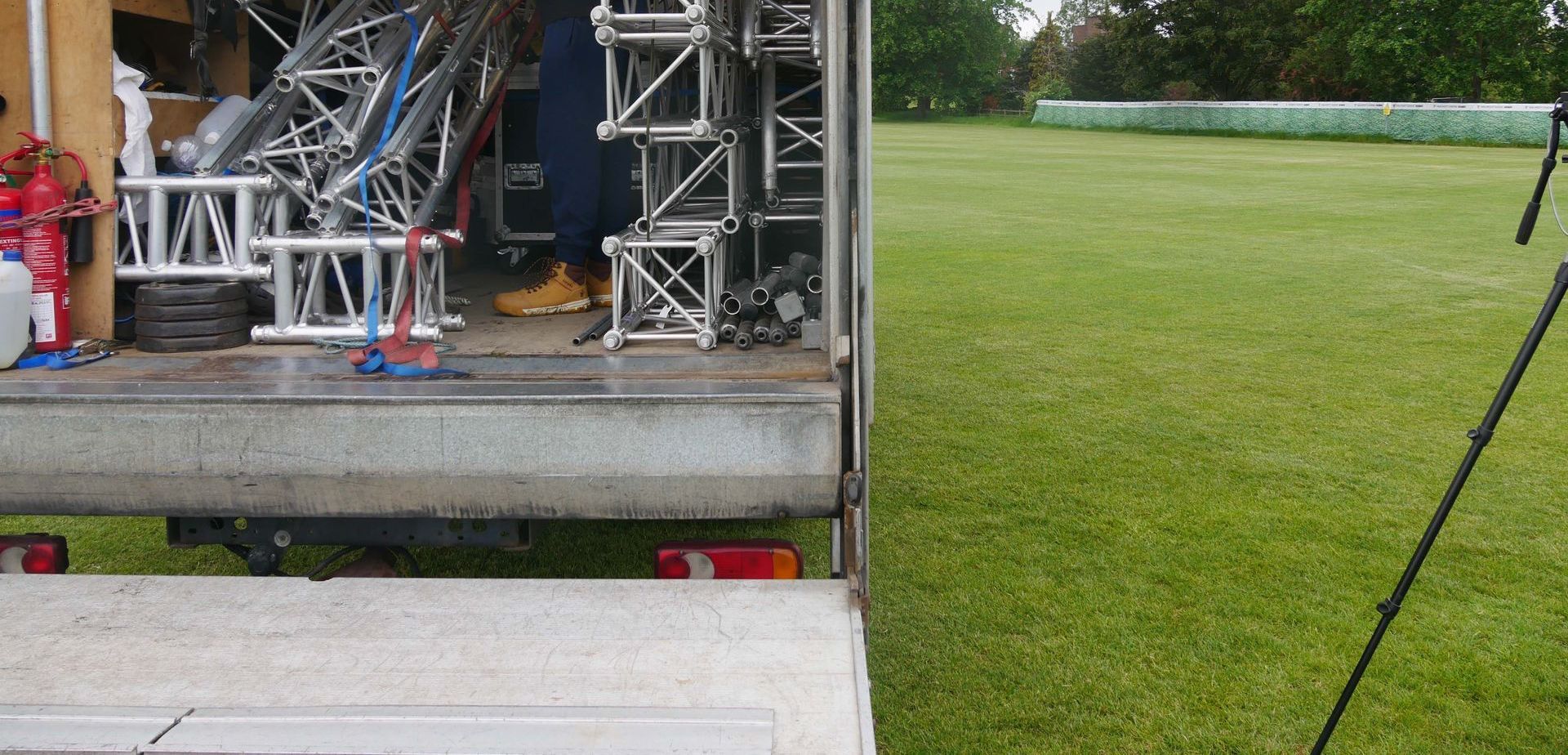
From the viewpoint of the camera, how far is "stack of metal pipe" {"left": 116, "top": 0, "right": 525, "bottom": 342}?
4051mm

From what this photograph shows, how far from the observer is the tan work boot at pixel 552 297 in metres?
4.89

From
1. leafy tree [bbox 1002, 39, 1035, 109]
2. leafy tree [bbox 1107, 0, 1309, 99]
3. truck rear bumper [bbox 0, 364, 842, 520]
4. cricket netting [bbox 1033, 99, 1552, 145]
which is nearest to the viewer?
truck rear bumper [bbox 0, 364, 842, 520]

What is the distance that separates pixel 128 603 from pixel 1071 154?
1395 inches

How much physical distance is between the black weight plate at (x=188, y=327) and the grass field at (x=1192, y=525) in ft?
4.07

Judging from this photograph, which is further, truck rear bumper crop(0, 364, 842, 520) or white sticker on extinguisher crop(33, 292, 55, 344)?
white sticker on extinguisher crop(33, 292, 55, 344)

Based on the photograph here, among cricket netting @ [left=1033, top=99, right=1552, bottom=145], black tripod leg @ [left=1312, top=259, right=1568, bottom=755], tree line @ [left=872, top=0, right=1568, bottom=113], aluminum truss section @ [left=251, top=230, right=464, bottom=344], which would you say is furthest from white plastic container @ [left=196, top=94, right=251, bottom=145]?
tree line @ [left=872, top=0, right=1568, bottom=113]

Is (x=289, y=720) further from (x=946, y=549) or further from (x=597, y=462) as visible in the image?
(x=946, y=549)

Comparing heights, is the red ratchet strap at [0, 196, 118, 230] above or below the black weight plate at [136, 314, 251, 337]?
above

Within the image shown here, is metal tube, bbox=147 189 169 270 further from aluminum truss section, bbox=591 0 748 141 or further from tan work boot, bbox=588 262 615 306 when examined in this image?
tan work boot, bbox=588 262 615 306

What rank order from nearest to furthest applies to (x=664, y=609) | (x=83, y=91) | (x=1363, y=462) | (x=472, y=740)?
(x=472, y=740) → (x=664, y=609) → (x=83, y=91) → (x=1363, y=462)

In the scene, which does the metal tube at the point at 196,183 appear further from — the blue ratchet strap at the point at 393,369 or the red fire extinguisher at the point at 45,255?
the blue ratchet strap at the point at 393,369

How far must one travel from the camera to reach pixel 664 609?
2.93m

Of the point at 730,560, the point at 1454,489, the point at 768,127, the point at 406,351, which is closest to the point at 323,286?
the point at 406,351

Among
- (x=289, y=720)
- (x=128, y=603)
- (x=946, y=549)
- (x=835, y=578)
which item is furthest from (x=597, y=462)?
(x=946, y=549)
